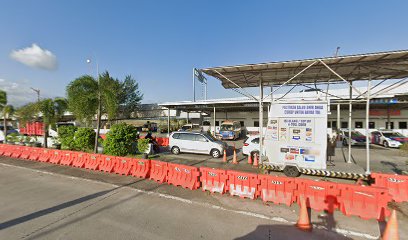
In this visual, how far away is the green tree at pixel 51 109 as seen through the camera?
13.1m

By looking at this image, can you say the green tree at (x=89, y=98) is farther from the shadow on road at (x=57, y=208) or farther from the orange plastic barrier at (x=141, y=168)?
the shadow on road at (x=57, y=208)

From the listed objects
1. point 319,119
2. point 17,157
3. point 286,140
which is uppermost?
point 319,119

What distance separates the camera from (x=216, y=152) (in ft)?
38.7

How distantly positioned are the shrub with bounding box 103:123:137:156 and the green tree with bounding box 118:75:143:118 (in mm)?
31901

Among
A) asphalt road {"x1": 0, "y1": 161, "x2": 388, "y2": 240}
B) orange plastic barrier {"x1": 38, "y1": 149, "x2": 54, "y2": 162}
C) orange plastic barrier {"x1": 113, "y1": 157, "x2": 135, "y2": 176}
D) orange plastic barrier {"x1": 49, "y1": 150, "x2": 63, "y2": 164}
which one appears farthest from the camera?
orange plastic barrier {"x1": 38, "y1": 149, "x2": 54, "y2": 162}

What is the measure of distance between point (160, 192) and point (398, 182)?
23.5ft

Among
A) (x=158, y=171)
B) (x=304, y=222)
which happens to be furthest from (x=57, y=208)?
(x=304, y=222)

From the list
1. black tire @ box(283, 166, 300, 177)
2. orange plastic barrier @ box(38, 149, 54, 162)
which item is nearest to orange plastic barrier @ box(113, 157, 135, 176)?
orange plastic barrier @ box(38, 149, 54, 162)

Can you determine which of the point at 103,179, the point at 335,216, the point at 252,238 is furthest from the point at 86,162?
the point at 335,216

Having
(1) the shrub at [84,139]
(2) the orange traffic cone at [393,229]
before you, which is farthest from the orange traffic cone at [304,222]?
(1) the shrub at [84,139]

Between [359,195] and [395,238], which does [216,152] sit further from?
[395,238]

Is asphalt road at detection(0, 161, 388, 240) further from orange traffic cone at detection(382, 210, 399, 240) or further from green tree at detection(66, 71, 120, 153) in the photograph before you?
green tree at detection(66, 71, 120, 153)

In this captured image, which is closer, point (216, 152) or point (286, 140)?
point (286, 140)

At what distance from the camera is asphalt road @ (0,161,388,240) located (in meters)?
3.87
